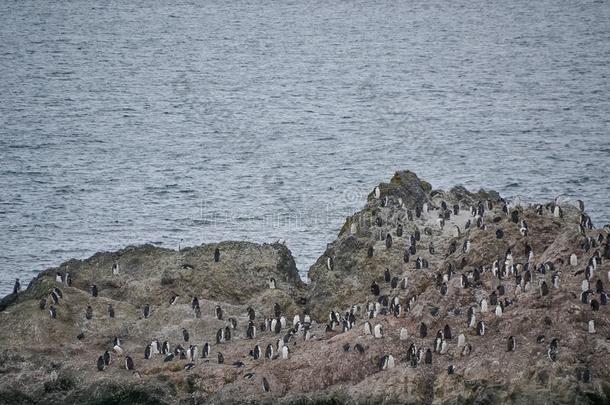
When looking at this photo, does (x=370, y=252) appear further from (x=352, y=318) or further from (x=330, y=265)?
(x=352, y=318)

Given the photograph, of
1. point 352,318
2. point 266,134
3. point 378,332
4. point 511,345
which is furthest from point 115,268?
point 266,134

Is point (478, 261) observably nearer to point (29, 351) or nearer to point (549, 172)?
point (29, 351)

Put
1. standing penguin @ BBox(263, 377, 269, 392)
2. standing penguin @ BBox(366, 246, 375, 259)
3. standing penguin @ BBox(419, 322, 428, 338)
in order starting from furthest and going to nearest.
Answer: standing penguin @ BBox(366, 246, 375, 259) → standing penguin @ BBox(419, 322, 428, 338) → standing penguin @ BBox(263, 377, 269, 392)

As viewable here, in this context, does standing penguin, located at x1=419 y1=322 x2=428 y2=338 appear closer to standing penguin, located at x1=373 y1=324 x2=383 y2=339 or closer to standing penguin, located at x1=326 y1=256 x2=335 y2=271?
standing penguin, located at x1=373 y1=324 x2=383 y2=339

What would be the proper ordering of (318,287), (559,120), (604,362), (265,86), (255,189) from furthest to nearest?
(265,86) < (559,120) < (255,189) < (318,287) < (604,362)

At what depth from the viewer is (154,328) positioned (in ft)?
160

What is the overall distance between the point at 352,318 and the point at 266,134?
82651mm

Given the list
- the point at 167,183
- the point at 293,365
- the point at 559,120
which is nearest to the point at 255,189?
the point at 167,183

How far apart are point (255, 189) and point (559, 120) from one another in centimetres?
4225

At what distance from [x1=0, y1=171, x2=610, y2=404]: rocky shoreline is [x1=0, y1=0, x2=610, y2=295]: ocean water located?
2176 cm

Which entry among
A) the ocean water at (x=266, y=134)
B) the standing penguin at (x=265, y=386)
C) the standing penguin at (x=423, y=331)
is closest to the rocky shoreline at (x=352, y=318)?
the standing penguin at (x=265, y=386)

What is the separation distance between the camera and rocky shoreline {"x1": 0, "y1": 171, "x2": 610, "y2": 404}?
42.5 meters

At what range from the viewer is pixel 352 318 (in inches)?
1864

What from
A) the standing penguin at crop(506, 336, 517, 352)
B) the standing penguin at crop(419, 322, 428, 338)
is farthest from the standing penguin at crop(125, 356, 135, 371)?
the standing penguin at crop(506, 336, 517, 352)
